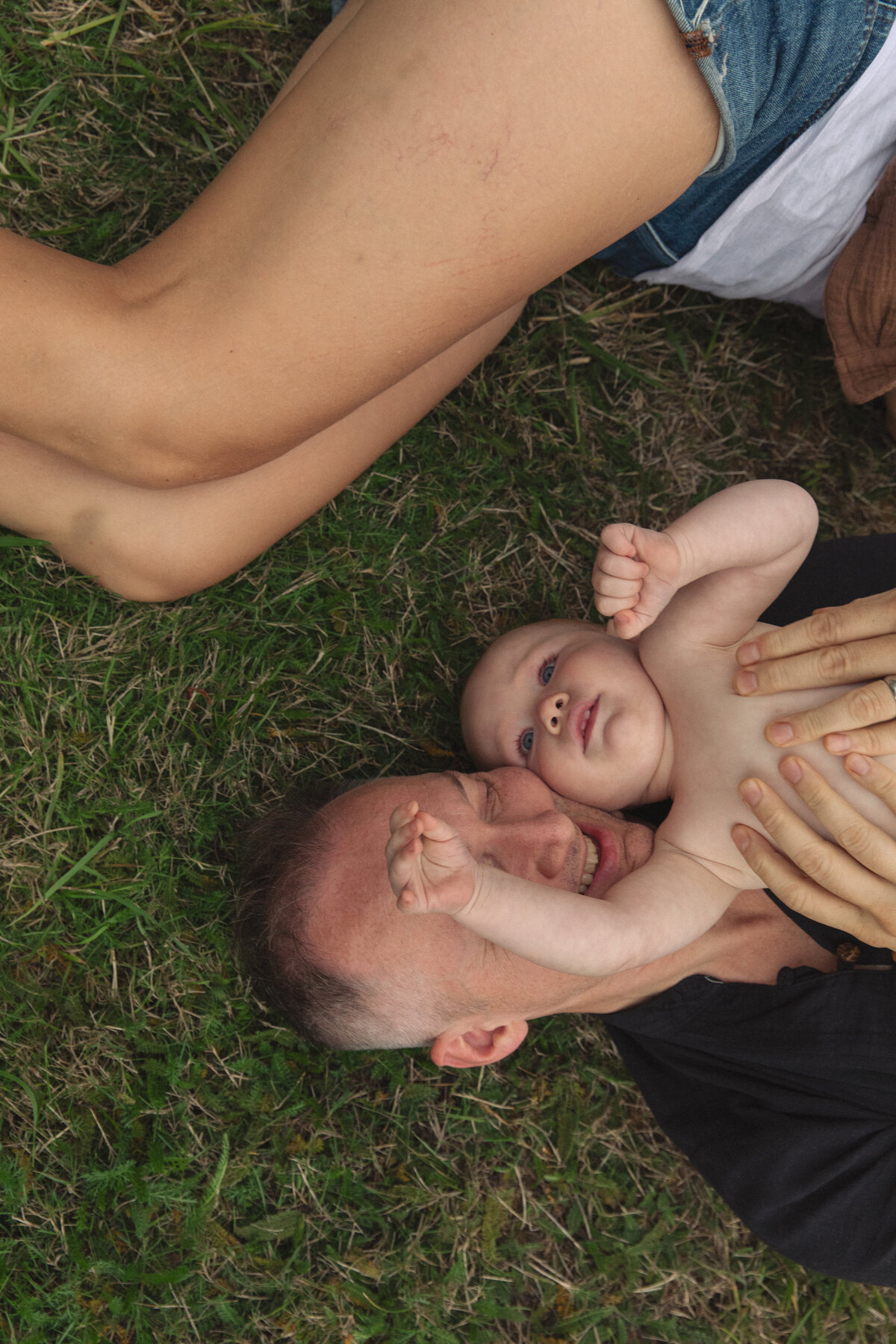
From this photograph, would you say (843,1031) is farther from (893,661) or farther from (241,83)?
(241,83)

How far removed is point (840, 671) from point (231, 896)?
1.80 m

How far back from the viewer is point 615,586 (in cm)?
212

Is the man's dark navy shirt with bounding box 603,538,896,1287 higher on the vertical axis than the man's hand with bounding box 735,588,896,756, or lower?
lower

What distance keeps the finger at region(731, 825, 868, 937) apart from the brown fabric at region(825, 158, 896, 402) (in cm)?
131

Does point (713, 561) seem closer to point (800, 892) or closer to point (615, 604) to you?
point (615, 604)

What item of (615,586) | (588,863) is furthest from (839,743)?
(588,863)

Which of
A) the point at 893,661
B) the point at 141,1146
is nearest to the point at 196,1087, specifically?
the point at 141,1146

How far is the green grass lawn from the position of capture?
269 cm

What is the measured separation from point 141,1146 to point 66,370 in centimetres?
211

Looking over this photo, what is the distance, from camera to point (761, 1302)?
10.0ft

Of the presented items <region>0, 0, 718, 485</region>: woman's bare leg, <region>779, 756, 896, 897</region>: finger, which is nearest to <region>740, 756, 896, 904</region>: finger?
<region>779, 756, 896, 897</region>: finger

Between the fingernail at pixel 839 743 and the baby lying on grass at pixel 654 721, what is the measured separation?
0.22 ft

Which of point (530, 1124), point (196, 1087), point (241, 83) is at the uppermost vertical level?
point (241, 83)

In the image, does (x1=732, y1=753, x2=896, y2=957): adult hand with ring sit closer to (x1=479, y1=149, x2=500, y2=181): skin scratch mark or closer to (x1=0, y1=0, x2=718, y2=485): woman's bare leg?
(x1=0, y1=0, x2=718, y2=485): woman's bare leg
